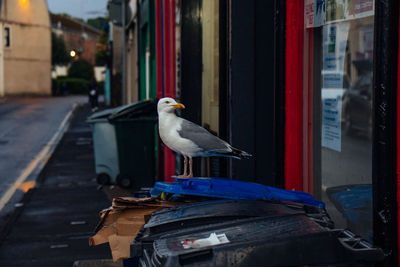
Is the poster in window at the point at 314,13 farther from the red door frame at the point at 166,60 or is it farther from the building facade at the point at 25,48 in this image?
the building facade at the point at 25,48

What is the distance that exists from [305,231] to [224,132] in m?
3.47

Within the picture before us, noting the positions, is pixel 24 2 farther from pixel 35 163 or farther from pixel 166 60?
pixel 166 60

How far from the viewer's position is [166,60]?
11328 millimetres

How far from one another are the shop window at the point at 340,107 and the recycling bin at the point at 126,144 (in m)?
6.25

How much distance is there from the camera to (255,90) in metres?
6.27

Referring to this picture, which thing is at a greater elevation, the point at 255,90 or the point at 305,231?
the point at 255,90

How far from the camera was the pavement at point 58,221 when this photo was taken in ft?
23.3

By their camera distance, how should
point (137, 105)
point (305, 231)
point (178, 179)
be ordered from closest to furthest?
point (305, 231)
point (178, 179)
point (137, 105)

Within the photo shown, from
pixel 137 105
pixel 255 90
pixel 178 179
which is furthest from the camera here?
pixel 137 105

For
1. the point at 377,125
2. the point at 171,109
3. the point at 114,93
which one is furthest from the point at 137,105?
the point at 114,93

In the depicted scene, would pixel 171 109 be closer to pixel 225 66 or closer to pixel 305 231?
pixel 305 231

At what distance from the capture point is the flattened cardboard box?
388 cm

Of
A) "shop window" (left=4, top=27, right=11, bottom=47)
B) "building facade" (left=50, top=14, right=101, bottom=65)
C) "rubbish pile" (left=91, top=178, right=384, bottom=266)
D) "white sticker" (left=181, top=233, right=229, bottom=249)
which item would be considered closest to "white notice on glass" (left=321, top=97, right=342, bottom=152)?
"rubbish pile" (left=91, top=178, right=384, bottom=266)

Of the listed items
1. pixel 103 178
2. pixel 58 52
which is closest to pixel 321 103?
pixel 103 178
